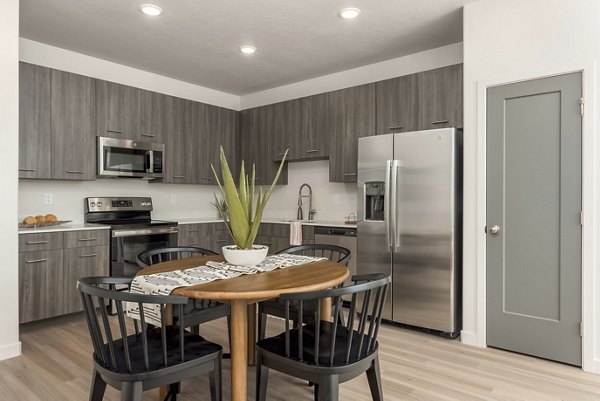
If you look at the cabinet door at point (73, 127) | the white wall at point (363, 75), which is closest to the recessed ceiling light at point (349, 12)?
the white wall at point (363, 75)

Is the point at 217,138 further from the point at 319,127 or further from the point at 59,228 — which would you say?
the point at 59,228

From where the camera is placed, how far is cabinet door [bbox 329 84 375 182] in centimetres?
416

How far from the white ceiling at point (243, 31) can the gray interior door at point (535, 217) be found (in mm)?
1023

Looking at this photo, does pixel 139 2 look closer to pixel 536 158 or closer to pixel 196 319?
pixel 196 319

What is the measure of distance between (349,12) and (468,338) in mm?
2776

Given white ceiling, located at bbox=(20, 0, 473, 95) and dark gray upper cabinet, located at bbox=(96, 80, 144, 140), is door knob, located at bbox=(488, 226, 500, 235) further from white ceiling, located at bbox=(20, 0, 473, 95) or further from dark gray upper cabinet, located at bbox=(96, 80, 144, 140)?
dark gray upper cabinet, located at bbox=(96, 80, 144, 140)

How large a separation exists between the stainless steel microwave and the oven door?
654 mm

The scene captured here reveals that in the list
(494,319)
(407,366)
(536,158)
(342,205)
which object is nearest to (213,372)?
(407,366)

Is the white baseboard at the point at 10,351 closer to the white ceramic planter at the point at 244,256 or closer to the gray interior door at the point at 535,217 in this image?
the white ceramic planter at the point at 244,256

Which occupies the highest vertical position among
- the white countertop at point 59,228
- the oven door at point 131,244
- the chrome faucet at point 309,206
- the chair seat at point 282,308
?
the chrome faucet at point 309,206

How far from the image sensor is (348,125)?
4.32 metres

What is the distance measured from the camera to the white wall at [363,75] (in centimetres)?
395

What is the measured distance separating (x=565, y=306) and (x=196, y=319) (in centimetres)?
246

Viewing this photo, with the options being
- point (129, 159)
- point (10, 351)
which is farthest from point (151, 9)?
point (10, 351)
